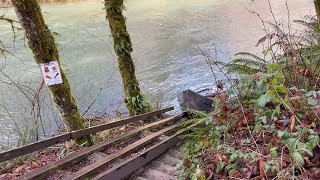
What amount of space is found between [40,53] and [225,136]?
2.76 meters

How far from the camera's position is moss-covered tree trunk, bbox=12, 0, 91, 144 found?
4.07 meters

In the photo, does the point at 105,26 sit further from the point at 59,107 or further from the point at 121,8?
the point at 59,107

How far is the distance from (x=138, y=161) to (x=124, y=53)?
2755 mm

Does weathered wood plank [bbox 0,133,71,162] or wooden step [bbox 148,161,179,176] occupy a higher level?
weathered wood plank [bbox 0,133,71,162]

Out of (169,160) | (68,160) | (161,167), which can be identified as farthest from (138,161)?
(68,160)

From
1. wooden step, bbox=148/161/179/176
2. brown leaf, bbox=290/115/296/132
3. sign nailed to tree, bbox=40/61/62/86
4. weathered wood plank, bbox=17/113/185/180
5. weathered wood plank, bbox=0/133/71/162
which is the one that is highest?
sign nailed to tree, bbox=40/61/62/86

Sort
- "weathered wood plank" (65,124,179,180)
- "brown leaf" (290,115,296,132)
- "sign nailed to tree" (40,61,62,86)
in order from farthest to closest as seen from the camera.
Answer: "sign nailed to tree" (40,61,62,86) < "weathered wood plank" (65,124,179,180) < "brown leaf" (290,115,296,132)

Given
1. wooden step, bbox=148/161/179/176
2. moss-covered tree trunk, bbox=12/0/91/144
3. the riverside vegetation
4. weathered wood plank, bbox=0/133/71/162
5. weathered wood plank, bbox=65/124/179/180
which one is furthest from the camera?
moss-covered tree trunk, bbox=12/0/91/144

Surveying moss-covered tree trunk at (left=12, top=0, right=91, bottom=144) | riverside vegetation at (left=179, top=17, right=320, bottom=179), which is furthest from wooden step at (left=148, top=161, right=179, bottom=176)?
moss-covered tree trunk at (left=12, top=0, right=91, bottom=144)

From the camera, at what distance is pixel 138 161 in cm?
371

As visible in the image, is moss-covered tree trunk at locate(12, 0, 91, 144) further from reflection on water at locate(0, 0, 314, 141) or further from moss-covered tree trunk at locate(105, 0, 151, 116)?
reflection on water at locate(0, 0, 314, 141)

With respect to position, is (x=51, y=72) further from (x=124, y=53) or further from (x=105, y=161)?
(x=124, y=53)

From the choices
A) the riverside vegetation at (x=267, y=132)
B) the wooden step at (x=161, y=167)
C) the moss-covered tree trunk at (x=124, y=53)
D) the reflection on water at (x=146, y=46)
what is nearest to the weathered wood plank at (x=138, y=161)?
the wooden step at (x=161, y=167)

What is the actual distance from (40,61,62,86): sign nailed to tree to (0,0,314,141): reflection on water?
1855mm
